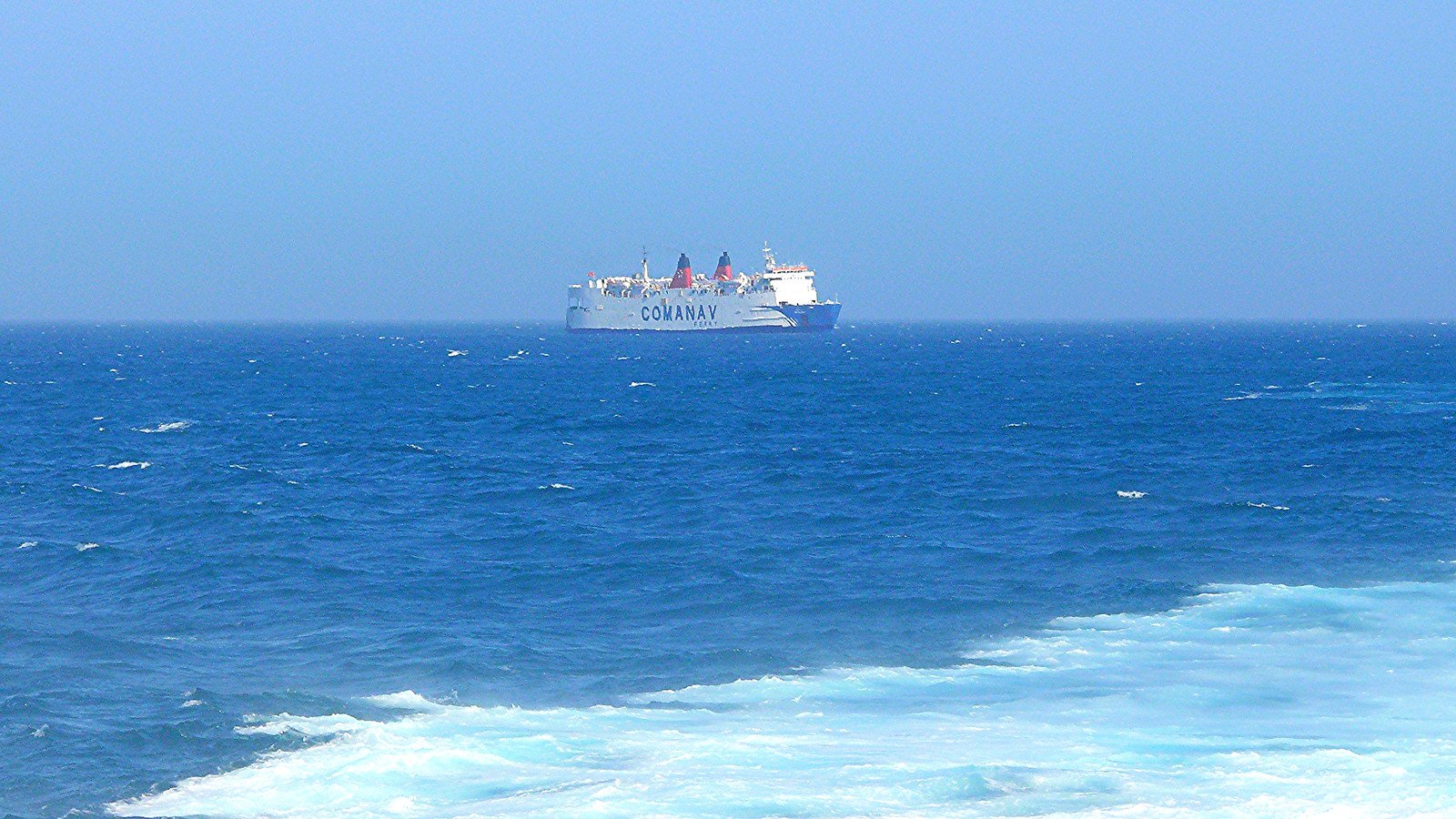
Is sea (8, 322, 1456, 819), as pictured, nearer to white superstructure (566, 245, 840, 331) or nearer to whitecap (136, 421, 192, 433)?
whitecap (136, 421, 192, 433)

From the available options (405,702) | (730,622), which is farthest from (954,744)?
(730,622)

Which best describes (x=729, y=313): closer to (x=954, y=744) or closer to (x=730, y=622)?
(x=730, y=622)

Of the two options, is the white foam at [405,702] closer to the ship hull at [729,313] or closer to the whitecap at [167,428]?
the whitecap at [167,428]

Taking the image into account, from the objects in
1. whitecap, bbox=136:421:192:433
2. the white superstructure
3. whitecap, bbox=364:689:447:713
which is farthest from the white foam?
the white superstructure

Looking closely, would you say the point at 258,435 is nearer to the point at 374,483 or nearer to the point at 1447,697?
the point at 374,483

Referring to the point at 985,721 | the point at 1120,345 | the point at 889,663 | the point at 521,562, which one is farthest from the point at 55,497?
the point at 1120,345

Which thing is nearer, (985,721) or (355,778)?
(355,778)

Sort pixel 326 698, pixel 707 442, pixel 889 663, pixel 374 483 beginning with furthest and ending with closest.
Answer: pixel 707 442
pixel 374 483
pixel 889 663
pixel 326 698

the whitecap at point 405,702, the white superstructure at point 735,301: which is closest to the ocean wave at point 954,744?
the whitecap at point 405,702
